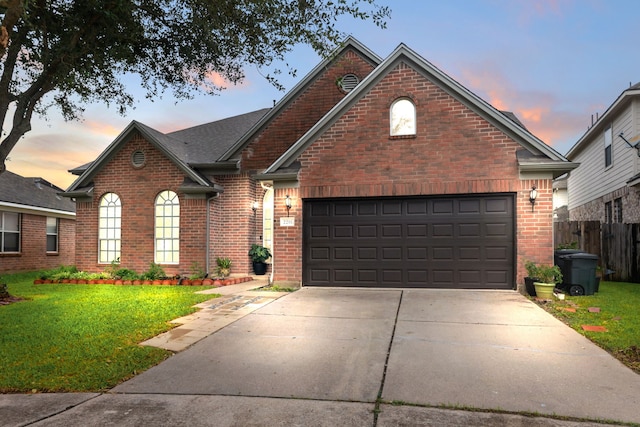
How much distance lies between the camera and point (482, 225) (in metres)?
10.7

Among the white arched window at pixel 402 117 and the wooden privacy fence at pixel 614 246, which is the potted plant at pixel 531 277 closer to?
the wooden privacy fence at pixel 614 246

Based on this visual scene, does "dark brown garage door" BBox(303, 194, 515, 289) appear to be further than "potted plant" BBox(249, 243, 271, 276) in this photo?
No

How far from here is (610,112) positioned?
656 inches

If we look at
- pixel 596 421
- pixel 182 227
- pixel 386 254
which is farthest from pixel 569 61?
pixel 596 421

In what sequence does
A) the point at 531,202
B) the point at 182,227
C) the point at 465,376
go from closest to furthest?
the point at 465,376
the point at 531,202
the point at 182,227

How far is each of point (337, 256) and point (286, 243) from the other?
148 cm

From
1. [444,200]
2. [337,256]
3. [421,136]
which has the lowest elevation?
[337,256]

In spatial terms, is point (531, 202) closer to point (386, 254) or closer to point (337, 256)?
point (386, 254)

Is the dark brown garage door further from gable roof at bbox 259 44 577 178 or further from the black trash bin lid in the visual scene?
the black trash bin lid

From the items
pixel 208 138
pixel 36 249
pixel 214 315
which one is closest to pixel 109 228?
pixel 208 138

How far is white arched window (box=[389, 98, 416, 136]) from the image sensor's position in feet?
36.1

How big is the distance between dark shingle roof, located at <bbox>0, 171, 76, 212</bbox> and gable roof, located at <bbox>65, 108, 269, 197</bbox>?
3554mm

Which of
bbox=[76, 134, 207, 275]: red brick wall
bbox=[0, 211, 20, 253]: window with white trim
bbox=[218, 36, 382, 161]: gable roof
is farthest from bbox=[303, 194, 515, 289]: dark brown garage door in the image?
bbox=[0, 211, 20, 253]: window with white trim

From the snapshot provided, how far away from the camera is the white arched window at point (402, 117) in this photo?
1100cm
